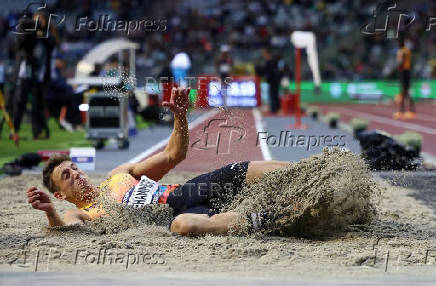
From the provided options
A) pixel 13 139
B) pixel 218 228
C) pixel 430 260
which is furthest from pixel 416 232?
pixel 13 139

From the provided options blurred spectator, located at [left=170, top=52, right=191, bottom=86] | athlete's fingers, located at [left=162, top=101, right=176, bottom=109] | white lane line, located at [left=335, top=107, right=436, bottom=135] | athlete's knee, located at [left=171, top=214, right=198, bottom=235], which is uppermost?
blurred spectator, located at [left=170, top=52, right=191, bottom=86]

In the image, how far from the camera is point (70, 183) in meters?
6.20

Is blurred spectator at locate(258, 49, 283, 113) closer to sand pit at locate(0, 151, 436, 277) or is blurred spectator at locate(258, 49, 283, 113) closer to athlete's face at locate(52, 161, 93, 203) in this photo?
sand pit at locate(0, 151, 436, 277)

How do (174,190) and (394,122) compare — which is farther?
(394,122)

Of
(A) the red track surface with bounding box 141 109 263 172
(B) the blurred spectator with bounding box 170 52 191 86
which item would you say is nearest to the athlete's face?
(A) the red track surface with bounding box 141 109 263 172

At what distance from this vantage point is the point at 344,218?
6.04m

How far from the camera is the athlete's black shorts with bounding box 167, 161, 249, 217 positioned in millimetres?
6082

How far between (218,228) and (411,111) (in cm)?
2047

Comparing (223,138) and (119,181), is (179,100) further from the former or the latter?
(223,138)

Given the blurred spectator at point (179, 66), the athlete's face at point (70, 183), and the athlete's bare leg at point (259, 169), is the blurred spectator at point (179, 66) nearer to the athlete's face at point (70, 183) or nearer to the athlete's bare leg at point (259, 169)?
the athlete's face at point (70, 183)

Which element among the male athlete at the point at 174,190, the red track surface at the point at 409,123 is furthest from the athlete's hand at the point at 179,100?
the red track surface at the point at 409,123

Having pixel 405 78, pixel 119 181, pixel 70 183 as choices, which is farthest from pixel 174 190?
pixel 405 78

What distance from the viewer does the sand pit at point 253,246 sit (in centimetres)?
504

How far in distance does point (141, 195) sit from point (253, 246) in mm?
1014
